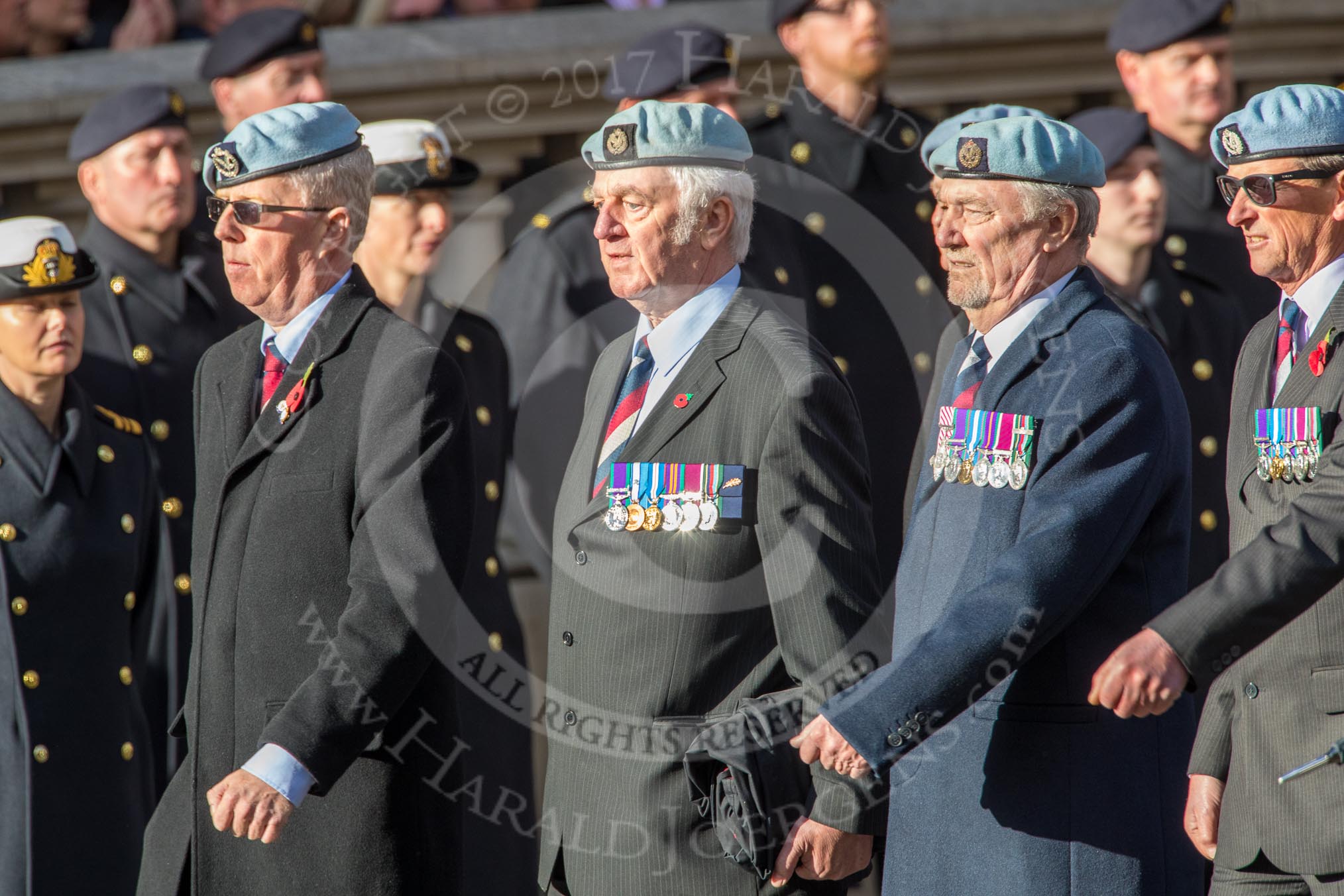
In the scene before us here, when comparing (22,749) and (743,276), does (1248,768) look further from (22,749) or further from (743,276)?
(22,749)

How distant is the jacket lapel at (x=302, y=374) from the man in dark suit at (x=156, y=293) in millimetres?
1735

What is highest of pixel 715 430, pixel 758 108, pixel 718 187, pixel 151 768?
pixel 758 108

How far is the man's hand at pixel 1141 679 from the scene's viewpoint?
3.15 metres

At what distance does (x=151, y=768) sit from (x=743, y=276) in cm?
209

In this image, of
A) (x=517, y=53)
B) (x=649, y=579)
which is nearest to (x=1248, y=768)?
(x=649, y=579)

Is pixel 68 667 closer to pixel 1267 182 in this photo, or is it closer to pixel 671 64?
pixel 671 64

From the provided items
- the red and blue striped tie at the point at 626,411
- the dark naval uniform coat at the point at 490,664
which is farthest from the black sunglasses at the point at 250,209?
the dark naval uniform coat at the point at 490,664

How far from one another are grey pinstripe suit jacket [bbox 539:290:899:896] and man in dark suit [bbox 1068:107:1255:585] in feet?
7.06

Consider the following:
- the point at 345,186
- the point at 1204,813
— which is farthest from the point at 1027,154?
the point at 345,186

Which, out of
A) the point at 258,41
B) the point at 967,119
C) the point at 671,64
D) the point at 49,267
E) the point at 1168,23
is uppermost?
the point at 1168,23

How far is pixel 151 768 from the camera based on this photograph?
17.4ft

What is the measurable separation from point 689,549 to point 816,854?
576 mm

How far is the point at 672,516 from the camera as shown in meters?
3.52

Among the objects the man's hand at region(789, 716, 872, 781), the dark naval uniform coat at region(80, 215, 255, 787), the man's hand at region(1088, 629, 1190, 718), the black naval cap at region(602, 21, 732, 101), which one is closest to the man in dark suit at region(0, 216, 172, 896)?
the dark naval uniform coat at region(80, 215, 255, 787)
